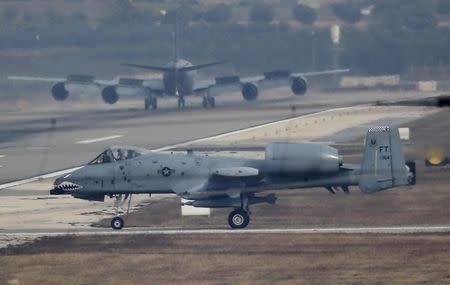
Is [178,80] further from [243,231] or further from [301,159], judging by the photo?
[301,159]

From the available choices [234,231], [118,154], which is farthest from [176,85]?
[234,231]

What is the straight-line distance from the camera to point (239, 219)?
1571 inches

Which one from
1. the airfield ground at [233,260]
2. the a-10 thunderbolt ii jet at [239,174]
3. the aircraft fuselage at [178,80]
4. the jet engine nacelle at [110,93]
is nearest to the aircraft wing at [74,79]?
the jet engine nacelle at [110,93]

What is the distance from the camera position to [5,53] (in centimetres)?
11869

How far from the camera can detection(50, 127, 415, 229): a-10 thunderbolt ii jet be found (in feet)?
129

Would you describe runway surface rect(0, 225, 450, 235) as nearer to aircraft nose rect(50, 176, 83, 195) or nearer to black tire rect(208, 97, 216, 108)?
aircraft nose rect(50, 176, 83, 195)

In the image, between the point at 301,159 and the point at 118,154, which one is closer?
the point at 301,159

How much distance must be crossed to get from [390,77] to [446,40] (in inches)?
199

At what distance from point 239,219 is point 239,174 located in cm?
141

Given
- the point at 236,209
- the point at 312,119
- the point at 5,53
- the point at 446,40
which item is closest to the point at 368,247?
the point at 236,209

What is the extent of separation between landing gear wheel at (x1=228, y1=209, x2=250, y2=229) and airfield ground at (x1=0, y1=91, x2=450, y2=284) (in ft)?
1.83

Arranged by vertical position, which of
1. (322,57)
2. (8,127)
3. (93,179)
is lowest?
(93,179)

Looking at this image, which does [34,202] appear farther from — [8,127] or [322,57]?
[322,57]

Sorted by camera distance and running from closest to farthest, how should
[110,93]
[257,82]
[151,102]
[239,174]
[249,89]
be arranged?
[239,174] < [151,102] < [110,93] < [249,89] < [257,82]
